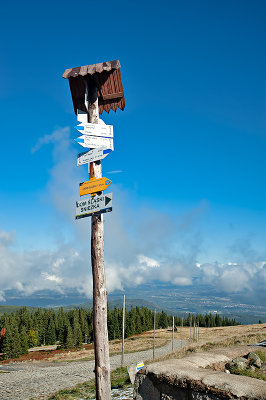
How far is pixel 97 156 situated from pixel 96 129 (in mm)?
781

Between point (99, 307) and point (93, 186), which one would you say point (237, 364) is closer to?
point (99, 307)

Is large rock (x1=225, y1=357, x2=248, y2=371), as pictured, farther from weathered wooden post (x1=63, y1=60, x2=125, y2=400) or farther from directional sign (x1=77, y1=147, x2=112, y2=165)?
directional sign (x1=77, y1=147, x2=112, y2=165)

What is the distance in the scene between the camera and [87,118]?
8266mm

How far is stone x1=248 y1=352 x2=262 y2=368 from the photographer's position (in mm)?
8671

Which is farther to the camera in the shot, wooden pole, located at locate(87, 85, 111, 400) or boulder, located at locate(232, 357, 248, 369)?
boulder, located at locate(232, 357, 248, 369)

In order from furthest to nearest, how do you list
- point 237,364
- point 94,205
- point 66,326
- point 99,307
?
point 66,326, point 237,364, point 94,205, point 99,307

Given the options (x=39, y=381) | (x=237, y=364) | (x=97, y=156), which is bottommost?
(x=39, y=381)

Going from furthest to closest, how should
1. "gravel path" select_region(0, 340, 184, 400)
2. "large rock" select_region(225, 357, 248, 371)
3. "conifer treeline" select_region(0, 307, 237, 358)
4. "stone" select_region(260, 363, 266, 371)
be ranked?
1. "conifer treeline" select_region(0, 307, 237, 358)
2. "gravel path" select_region(0, 340, 184, 400)
3. "stone" select_region(260, 363, 266, 371)
4. "large rock" select_region(225, 357, 248, 371)

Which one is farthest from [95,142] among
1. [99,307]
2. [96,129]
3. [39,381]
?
[39,381]

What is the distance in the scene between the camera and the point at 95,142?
780cm

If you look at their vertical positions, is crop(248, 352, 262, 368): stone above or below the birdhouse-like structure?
below

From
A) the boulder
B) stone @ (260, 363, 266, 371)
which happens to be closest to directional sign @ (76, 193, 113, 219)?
the boulder

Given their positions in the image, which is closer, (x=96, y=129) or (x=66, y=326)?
(x=96, y=129)

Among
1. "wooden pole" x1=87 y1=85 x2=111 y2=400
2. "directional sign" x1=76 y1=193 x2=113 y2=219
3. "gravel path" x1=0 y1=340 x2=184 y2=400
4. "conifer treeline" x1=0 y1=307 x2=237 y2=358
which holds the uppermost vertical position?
"directional sign" x1=76 y1=193 x2=113 y2=219
